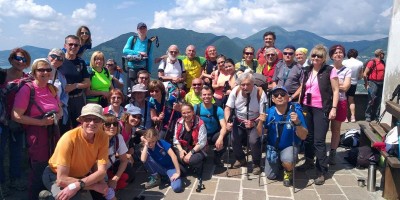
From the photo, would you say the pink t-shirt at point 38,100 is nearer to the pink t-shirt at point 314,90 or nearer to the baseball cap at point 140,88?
the baseball cap at point 140,88

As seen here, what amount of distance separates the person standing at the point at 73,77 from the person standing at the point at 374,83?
28.0 feet

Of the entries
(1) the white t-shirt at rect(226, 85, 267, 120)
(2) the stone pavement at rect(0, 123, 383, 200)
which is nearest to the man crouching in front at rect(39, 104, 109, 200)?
(2) the stone pavement at rect(0, 123, 383, 200)

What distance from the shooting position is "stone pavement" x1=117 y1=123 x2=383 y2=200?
4960mm

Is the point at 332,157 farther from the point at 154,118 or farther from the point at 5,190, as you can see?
the point at 5,190

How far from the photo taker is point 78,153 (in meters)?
3.82

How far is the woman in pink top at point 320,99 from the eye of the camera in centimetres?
533

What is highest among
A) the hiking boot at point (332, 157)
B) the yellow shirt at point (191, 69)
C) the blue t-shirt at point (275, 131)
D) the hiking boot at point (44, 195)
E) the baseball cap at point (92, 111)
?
the yellow shirt at point (191, 69)

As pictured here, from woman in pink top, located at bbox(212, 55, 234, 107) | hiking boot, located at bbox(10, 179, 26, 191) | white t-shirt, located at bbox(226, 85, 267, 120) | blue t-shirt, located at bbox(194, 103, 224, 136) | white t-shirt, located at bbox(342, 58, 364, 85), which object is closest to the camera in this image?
hiking boot, located at bbox(10, 179, 26, 191)

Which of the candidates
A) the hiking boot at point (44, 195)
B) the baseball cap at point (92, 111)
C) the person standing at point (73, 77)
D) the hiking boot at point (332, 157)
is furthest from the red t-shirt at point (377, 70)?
the hiking boot at point (44, 195)

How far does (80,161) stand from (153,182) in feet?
5.77

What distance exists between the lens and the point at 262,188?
527 cm

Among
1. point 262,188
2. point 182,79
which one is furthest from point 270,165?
point 182,79

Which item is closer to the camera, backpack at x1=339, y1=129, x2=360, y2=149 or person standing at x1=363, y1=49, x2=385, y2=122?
backpack at x1=339, y1=129, x2=360, y2=149

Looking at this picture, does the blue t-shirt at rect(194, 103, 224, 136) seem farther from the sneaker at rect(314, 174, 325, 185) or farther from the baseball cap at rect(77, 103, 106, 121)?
the baseball cap at rect(77, 103, 106, 121)
